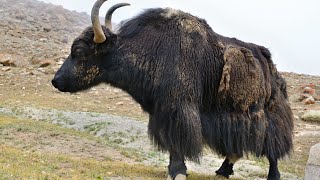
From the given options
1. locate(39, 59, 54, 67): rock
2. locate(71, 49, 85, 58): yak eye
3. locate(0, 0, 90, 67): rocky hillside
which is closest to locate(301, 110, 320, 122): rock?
locate(39, 59, 54, 67): rock

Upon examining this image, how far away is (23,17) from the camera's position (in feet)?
148

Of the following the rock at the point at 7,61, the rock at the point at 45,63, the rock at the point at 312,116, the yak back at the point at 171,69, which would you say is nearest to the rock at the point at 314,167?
the yak back at the point at 171,69

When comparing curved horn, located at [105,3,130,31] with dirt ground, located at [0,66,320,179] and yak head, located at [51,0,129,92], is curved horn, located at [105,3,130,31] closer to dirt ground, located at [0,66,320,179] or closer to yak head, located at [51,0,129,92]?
yak head, located at [51,0,129,92]

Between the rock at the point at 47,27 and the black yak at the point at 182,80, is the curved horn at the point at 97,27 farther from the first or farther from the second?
the rock at the point at 47,27

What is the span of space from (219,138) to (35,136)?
20.0 feet

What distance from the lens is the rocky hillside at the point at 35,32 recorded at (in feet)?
93.6

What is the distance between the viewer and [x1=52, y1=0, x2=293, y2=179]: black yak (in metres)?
7.29

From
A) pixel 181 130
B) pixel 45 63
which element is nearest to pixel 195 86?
pixel 181 130

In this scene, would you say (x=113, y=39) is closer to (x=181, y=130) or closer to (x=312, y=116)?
A: (x=181, y=130)

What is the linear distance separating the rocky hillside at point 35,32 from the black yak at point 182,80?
1942 cm

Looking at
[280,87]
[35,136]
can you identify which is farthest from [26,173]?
[35,136]

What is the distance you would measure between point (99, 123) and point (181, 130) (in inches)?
325

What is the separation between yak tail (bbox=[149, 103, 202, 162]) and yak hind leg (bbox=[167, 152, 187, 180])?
87mm

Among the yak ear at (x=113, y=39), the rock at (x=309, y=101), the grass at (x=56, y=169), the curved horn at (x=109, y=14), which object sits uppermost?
the curved horn at (x=109, y=14)
